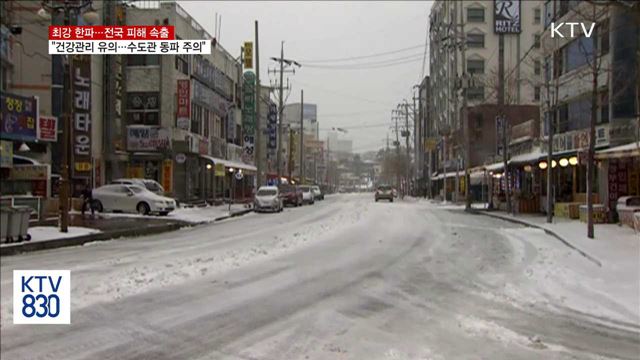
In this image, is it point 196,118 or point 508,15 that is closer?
point 508,15

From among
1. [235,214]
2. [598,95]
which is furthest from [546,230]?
[235,214]

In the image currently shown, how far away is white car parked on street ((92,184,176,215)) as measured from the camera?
103ft

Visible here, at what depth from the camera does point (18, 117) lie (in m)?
27.7

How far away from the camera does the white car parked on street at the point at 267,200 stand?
41.6 meters

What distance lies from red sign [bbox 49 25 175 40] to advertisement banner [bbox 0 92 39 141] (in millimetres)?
20823

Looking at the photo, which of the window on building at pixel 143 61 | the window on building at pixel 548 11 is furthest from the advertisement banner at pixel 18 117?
the window on building at pixel 548 11

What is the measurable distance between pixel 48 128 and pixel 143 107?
10051 millimetres

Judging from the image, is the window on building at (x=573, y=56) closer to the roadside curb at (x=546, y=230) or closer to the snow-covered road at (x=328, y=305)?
the roadside curb at (x=546, y=230)

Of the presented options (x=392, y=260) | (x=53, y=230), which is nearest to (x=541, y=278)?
(x=392, y=260)

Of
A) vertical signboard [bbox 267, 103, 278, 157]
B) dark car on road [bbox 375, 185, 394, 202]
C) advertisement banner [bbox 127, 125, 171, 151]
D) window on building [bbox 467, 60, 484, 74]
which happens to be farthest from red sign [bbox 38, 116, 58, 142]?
window on building [bbox 467, 60, 484, 74]

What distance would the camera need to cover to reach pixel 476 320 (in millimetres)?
9062

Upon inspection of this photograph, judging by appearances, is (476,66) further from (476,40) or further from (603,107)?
(603,107)

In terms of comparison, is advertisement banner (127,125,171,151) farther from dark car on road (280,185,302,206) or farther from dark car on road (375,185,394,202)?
dark car on road (375,185,394,202)

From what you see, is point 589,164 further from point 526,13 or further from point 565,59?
point 526,13
